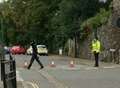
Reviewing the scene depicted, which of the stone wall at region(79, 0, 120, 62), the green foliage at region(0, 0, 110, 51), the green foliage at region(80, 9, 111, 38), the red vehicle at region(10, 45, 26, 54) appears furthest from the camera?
the red vehicle at region(10, 45, 26, 54)

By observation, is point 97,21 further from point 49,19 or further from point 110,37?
point 49,19

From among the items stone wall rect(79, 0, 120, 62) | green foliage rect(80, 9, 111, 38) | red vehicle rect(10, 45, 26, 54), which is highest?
green foliage rect(80, 9, 111, 38)

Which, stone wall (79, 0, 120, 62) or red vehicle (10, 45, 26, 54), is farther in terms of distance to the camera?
red vehicle (10, 45, 26, 54)

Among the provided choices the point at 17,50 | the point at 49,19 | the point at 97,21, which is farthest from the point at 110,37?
the point at 17,50

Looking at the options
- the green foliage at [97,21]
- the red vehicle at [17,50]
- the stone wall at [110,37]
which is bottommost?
the red vehicle at [17,50]

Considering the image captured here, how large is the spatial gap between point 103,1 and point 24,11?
2823 cm

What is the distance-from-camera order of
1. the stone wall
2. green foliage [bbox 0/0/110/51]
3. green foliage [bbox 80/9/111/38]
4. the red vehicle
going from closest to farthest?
the stone wall → green foliage [bbox 80/9/111/38] → green foliage [bbox 0/0/110/51] → the red vehicle

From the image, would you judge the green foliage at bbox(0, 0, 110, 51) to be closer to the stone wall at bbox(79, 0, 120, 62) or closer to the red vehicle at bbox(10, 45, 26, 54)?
the stone wall at bbox(79, 0, 120, 62)

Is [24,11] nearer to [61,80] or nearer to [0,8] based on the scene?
[0,8]

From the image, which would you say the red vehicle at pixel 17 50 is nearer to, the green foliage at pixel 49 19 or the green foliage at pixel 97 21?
the green foliage at pixel 49 19

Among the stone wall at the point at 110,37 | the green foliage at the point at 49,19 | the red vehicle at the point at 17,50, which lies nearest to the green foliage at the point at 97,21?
the green foliage at the point at 49,19

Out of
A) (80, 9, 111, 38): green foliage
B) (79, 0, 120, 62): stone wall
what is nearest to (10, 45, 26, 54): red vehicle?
(80, 9, 111, 38): green foliage

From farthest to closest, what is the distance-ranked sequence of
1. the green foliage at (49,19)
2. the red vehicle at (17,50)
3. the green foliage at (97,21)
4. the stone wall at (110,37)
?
the red vehicle at (17,50) < the green foliage at (49,19) < the green foliage at (97,21) < the stone wall at (110,37)

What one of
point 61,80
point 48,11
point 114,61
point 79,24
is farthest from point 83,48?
point 61,80
